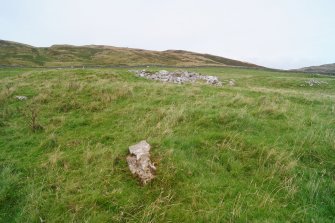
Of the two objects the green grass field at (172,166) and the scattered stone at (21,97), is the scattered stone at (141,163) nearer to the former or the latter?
the green grass field at (172,166)

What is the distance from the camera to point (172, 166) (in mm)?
6426

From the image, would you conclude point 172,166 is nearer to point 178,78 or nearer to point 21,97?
point 21,97

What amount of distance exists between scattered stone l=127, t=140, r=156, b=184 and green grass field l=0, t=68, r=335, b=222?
0.53 ft

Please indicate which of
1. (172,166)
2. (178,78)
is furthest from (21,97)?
(178,78)

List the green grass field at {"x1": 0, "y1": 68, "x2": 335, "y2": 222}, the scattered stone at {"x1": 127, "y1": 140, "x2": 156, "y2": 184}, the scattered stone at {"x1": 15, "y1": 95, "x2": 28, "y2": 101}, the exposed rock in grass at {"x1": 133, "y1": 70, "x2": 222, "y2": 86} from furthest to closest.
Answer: the exposed rock in grass at {"x1": 133, "y1": 70, "x2": 222, "y2": 86} → the scattered stone at {"x1": 15, "y1": 95, "x2": 28, "y2": 101} → the scattered stone at {"x1": 127, "y1": 140, "x2": 156, "y2": 184} → the green grass field at {"x1": 0, "y1": 68, "x2": 335, "y2": 222}

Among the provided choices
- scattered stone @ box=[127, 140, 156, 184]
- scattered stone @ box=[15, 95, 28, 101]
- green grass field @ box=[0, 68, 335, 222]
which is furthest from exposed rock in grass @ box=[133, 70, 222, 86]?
scattered stone @ box=[127, 140, 156, 184]

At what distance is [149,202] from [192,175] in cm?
132

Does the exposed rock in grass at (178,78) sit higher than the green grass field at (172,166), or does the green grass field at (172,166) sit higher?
the green grass field at (172,166)

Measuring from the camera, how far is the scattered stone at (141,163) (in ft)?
20.4

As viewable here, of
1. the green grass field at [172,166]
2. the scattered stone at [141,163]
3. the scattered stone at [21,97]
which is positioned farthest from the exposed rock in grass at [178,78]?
the scattered stone at [141,163]

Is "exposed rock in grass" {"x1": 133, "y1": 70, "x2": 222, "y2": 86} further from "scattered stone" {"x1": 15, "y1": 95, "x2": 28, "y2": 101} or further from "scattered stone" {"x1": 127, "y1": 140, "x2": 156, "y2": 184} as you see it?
"scattered stone" {"x1": 127, "y1": 140, "x2": 156, "y2": 184}

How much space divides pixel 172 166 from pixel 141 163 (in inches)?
29.5

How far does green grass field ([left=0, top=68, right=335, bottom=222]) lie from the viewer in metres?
5.38

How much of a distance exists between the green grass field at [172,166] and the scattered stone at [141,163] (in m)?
0.16
